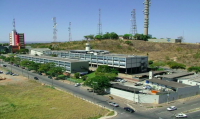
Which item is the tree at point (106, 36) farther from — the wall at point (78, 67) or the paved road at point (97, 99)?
the paved road at point (97, 99)

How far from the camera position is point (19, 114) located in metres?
29.2

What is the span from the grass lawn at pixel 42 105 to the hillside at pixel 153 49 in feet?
209

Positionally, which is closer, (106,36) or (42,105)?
(42,105)

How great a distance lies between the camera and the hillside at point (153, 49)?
92.1m

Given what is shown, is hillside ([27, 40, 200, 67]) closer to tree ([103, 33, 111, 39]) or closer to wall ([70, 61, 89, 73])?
tree ([103, 33, 111, 39])

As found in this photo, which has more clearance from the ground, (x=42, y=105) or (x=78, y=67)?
(x=78, y=67)

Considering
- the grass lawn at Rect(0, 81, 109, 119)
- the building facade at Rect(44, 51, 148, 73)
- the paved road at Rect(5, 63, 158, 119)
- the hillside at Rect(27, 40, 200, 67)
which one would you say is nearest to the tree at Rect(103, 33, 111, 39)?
the hillside at Rect(27, 40, 200, 67)

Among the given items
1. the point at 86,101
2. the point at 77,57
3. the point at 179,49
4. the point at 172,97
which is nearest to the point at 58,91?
the point at 86,101

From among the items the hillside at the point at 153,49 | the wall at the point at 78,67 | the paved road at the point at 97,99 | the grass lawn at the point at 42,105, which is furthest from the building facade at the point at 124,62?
the hillside at the point at 153,49

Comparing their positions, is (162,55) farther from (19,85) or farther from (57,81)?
(19,85)

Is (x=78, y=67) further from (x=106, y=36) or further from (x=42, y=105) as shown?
(x=106, y=36)

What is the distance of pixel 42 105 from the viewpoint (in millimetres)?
33594

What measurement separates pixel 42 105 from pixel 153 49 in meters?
91.6

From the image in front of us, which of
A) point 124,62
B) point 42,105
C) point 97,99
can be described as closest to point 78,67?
point 124,62
